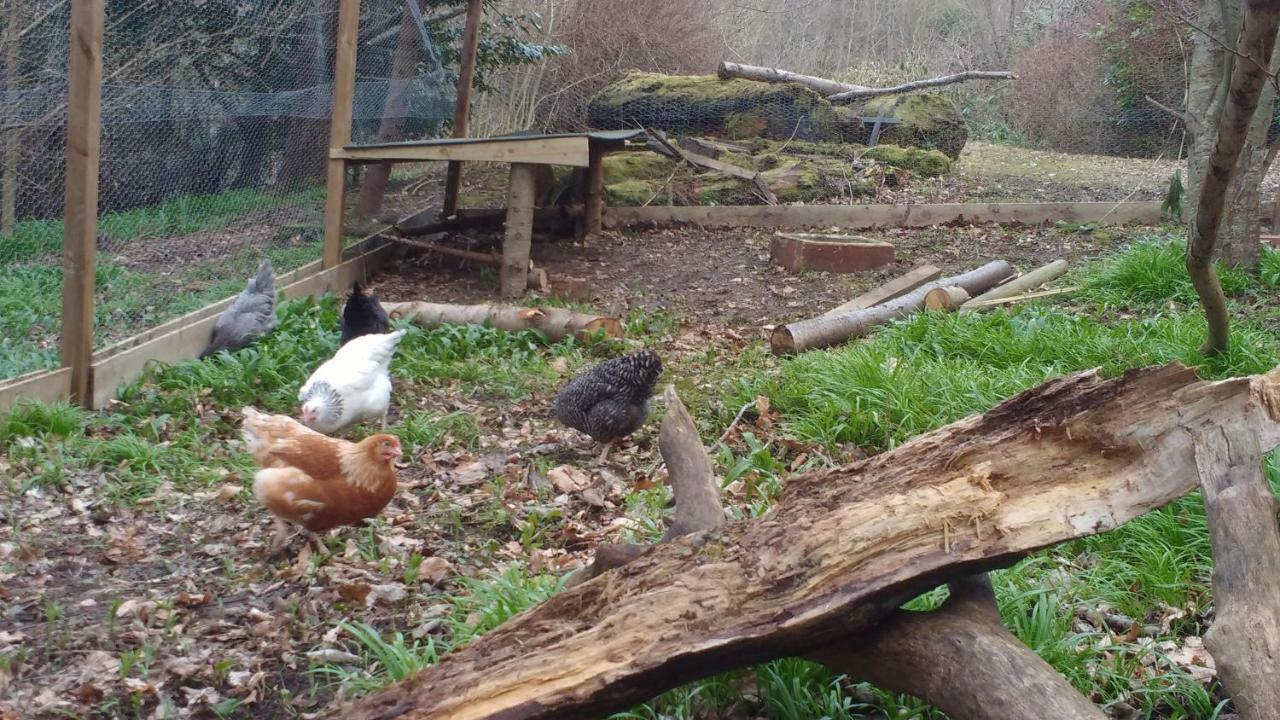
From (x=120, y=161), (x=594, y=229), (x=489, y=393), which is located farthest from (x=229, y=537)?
(x=594, y=229)

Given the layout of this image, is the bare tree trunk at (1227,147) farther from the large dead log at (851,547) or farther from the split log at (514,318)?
the split log at (514,318)

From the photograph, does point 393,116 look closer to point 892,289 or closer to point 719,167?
point 719,167

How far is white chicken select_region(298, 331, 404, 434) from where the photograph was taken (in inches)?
187

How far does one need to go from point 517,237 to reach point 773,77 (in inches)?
262

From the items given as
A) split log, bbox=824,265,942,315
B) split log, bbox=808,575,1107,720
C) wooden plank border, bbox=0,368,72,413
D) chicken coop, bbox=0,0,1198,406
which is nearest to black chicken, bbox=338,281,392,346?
chicken coop, bbox=0,0,1198,406

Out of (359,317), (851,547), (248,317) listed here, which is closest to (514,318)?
(359,317)

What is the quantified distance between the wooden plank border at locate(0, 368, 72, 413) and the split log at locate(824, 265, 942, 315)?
14.8ft

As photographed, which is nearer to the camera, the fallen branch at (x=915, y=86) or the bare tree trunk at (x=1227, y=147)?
the bare tree trunk at (x=1227, y=147)

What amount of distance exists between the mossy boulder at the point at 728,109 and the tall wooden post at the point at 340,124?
17.5ft

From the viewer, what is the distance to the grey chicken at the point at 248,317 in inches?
234

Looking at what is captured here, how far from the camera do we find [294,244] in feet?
23.9

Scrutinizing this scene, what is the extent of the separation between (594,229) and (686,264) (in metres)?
1.30

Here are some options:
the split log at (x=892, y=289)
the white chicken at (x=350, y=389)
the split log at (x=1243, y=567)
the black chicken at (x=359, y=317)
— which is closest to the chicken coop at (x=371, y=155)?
the black chicken at (x=359, y=317)

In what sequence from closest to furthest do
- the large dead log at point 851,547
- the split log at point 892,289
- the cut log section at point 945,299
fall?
the large dead log at point 851,547, the cut log section at point 945,299, the split log at point 892,289
